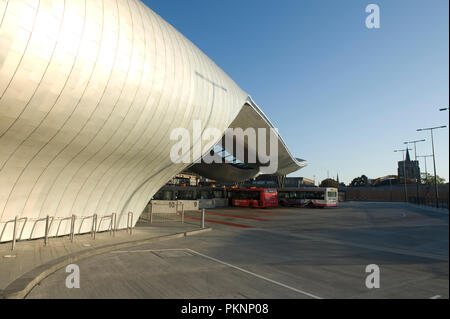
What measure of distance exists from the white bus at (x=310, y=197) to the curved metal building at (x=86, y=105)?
1024 inches

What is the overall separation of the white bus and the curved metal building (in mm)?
26022

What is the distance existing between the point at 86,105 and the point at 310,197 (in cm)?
3350

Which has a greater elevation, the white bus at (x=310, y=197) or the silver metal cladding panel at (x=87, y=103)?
the silver metal cladding panel at (x=87, y=103)

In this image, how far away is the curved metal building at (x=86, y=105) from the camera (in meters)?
8.59

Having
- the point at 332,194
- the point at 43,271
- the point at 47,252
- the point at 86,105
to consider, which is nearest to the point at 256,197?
the point at 332,194

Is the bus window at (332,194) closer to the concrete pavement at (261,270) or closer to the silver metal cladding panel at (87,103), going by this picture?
the concrete pavement at (261,270)

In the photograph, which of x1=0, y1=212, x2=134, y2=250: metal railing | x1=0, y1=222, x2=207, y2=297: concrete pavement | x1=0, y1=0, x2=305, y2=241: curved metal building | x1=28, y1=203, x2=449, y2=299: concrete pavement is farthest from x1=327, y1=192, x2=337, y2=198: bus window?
x1=0, y1=212, x2=134, y2=250: metal railing

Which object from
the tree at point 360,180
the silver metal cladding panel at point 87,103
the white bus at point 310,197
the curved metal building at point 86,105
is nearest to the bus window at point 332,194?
the white bus at point 310,197

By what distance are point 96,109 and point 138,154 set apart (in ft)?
12.3

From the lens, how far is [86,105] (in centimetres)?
1042

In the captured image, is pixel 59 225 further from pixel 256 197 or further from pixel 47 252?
pixel 256 197
